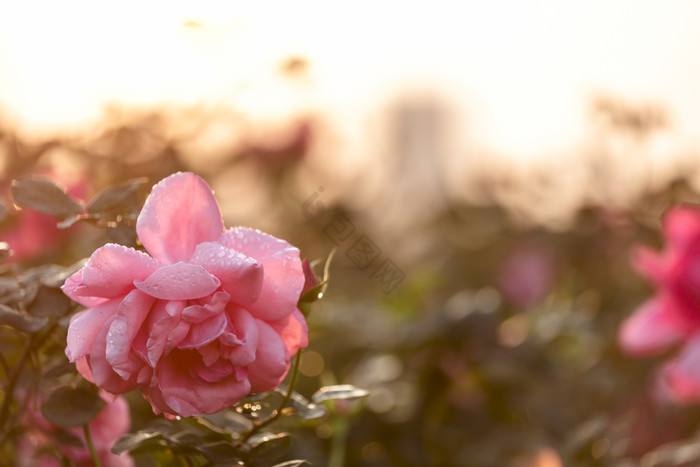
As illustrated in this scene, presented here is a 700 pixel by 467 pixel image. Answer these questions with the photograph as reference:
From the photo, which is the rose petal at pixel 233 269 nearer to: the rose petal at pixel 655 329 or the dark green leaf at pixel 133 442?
the dark green leaf at pixel 133 442

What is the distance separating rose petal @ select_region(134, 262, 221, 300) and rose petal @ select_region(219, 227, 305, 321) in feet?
0.11

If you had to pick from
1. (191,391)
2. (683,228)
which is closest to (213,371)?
(191,391)

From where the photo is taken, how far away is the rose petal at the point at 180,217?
406 mm

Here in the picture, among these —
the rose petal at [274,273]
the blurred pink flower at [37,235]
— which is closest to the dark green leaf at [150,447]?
the rose petal at [274,273]

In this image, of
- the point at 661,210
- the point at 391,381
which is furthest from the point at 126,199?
the point at 661,210

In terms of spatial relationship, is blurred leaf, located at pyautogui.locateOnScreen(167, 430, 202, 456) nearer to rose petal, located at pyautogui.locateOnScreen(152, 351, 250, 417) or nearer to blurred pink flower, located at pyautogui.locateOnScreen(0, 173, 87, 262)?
rose petal, located at pyautogui.locateOnScreen(152, 351, 250, 417)

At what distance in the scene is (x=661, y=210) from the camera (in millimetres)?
1387

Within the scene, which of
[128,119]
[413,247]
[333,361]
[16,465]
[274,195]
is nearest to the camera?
[16,465]

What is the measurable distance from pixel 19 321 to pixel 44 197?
9cm

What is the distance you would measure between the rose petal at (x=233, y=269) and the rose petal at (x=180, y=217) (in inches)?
1.0

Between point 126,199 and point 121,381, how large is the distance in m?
0.13

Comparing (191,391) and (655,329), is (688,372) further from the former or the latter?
(191,391)

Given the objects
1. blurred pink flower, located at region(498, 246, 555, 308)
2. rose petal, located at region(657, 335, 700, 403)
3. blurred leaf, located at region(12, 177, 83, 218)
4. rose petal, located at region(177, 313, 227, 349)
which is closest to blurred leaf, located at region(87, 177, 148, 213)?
blurred leaf, located at region(12, 177, 83, 218)

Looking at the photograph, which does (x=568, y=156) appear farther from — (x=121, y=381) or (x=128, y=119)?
(x=121, y=381)
